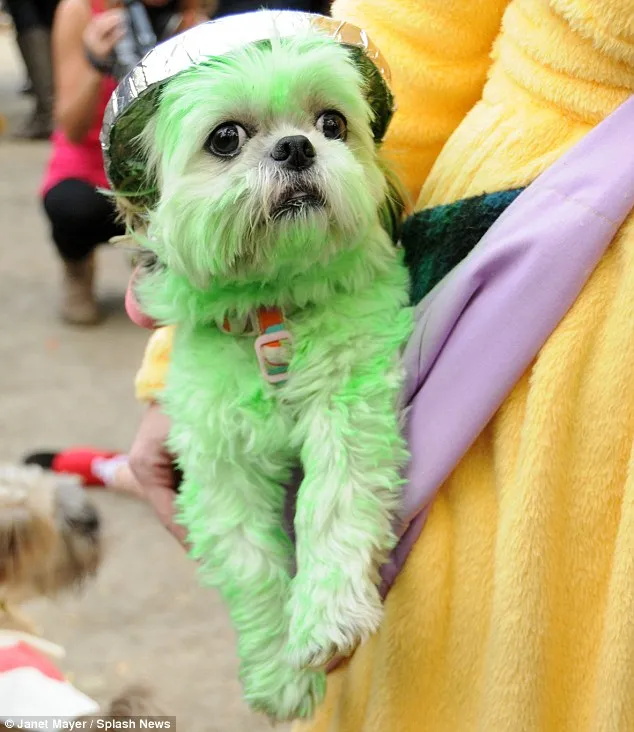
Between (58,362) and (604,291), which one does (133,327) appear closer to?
(58,362)

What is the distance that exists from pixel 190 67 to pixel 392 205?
236mm

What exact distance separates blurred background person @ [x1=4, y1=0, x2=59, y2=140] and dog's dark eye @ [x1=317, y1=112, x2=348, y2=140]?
499cm

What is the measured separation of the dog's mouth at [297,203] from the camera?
74 centimetres

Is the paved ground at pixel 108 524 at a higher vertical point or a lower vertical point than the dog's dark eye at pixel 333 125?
lower

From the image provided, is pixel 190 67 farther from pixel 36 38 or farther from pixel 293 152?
pixel 36 38

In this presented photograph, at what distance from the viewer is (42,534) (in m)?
1.45

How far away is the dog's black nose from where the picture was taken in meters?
0.73

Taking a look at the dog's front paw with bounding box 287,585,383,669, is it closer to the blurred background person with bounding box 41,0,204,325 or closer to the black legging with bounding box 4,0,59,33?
the blurred background person with bounding box 41,0,204,325

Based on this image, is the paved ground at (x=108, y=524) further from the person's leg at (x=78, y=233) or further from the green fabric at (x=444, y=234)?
the green fabric at (x=444, y=234)

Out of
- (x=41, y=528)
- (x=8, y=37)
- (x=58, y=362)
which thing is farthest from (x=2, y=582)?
(x=8, y=37)

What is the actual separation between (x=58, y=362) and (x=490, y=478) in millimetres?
2473

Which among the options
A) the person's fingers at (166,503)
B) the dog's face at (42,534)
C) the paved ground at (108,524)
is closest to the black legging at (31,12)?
the paved ground at (108,524)

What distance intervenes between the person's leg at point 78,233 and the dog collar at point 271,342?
2.21 metres

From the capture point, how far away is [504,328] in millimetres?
727
